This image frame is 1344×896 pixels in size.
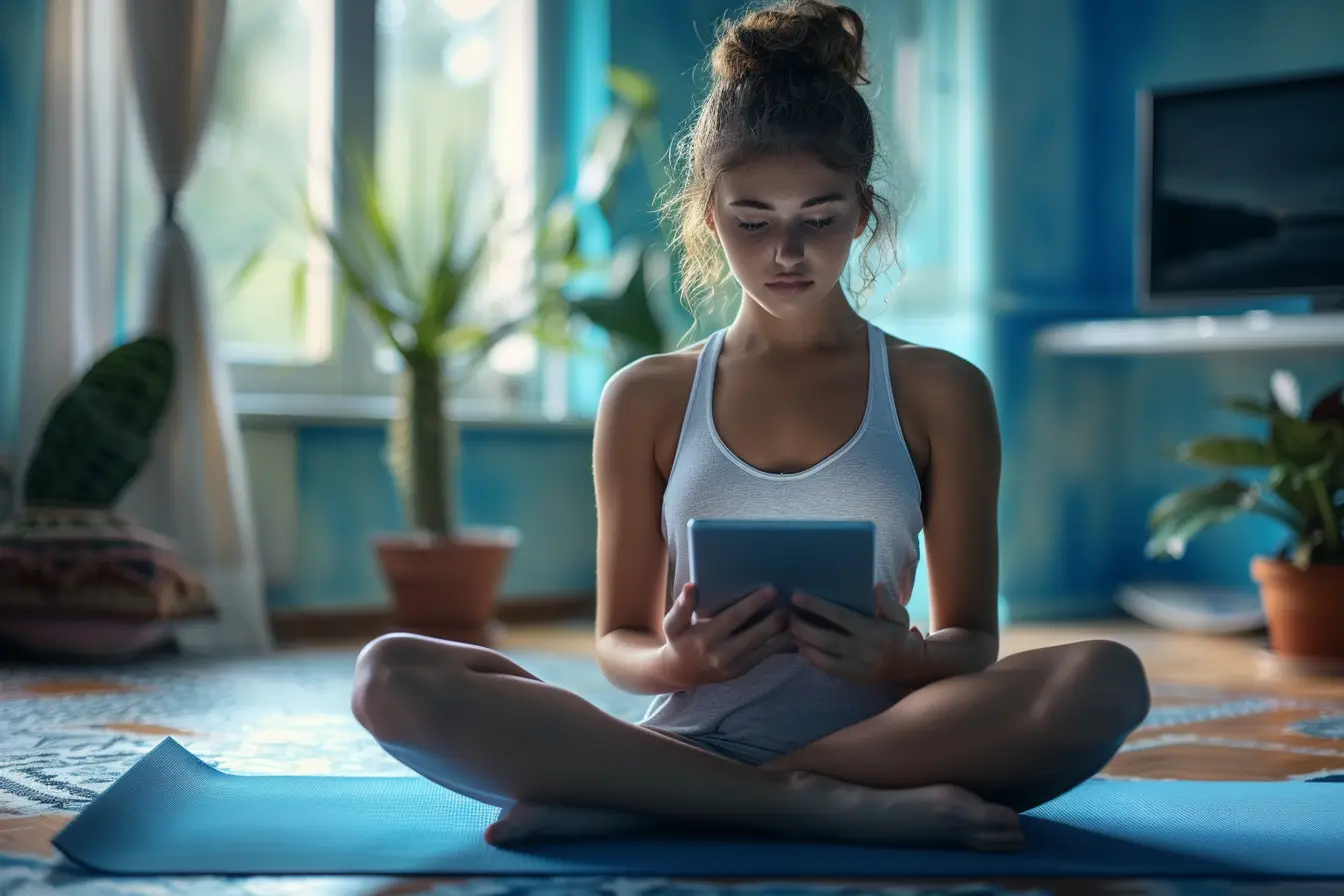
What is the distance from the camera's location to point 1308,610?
2.96 meters

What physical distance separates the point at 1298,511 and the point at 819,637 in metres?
2.18

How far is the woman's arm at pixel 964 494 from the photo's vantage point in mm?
1366

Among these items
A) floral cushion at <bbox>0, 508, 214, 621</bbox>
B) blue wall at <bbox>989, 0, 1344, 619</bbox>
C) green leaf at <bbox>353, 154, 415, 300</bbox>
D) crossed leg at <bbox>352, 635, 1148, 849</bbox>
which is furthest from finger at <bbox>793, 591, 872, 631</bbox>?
blue wall at <bbox>989, 0, 1344, 619</bbox>

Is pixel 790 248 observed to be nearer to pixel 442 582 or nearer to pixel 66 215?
pixel 442 582

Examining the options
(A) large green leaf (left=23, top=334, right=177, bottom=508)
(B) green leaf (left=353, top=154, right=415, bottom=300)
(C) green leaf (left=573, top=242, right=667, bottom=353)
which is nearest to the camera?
(A) large green leaf (left=23, top=334, right=177, bottom=508)

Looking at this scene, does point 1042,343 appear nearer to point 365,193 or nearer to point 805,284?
point 365,193

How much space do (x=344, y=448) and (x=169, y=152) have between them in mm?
802

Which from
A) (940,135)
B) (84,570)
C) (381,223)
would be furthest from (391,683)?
(940,135)

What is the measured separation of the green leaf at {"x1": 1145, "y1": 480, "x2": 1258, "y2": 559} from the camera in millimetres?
3076

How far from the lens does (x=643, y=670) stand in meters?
1.31

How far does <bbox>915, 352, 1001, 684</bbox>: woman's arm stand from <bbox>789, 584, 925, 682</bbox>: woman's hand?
0.57 feet

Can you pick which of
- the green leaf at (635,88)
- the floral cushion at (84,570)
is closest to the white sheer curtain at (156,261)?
the floral cushion at (84,570)

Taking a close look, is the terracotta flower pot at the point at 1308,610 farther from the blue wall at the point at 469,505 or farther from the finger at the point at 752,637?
the finger at the point at 752,637

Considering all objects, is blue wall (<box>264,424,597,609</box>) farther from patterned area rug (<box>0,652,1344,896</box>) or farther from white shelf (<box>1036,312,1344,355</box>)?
white shelf (<box>1036,312,1344,355</box>)
